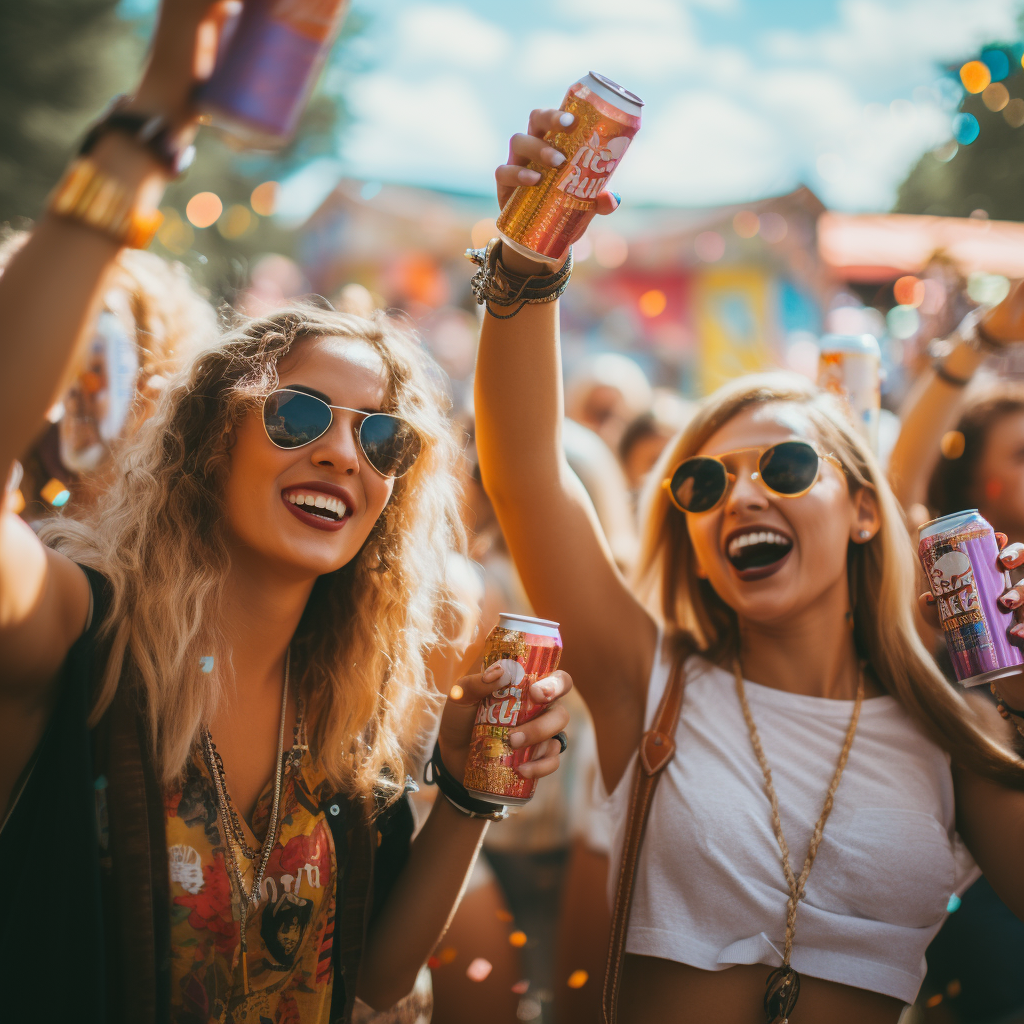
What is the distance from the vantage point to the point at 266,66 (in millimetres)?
1020

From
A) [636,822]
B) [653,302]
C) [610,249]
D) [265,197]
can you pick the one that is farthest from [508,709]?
[265,197]

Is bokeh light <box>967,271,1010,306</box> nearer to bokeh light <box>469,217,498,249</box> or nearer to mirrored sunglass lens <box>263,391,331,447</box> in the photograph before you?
mirrored sunglass lens <box>263,391,331,447</box>

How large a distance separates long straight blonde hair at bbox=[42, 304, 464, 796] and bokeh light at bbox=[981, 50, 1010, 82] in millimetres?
3469

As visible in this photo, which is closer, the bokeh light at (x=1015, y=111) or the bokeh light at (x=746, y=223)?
the bokeh light at (x=1015, y=111)

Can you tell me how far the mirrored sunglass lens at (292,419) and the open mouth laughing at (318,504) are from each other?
95 mm

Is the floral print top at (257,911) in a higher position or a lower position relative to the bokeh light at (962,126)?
lower

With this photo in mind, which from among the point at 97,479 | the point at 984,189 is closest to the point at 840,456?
the point at 97,479

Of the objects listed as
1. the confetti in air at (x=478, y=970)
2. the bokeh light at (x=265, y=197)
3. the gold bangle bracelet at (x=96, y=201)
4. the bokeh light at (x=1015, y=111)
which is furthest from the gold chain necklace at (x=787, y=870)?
the bokeh light at (x=265, y=197)

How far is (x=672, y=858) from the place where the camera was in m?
1.75

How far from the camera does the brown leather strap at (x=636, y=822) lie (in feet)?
5.68

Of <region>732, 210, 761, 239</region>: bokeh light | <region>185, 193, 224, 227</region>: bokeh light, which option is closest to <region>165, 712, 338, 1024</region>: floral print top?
<region>732, 210, 761, 239</region>: bokeh light

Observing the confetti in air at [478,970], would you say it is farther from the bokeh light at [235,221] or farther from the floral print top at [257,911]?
the bokeh light at [235,221]

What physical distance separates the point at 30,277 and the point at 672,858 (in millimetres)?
1569

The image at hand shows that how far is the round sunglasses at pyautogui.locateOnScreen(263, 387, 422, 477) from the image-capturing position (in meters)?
1.63
